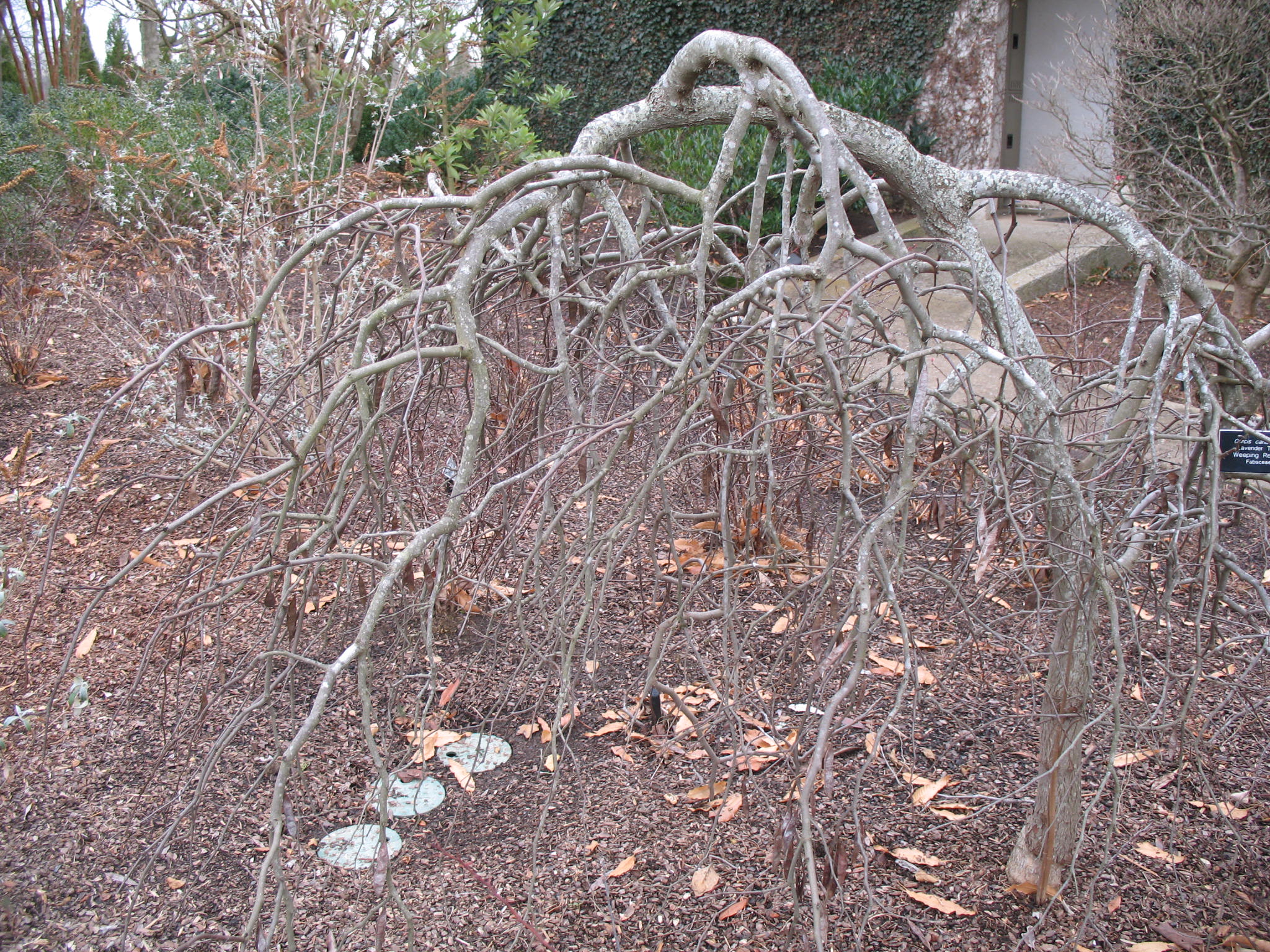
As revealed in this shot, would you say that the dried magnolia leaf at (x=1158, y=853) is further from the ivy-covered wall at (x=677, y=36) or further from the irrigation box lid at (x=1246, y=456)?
the ivy-covered wall at (x=677, y=36)

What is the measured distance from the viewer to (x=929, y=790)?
2.68 m

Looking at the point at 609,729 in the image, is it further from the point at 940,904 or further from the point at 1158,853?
the point at 1158,853

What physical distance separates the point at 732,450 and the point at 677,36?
9.78 metres

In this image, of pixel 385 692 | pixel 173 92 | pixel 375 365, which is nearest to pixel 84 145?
pixel 173 92

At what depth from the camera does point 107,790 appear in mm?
2662

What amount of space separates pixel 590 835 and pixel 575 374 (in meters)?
1.25

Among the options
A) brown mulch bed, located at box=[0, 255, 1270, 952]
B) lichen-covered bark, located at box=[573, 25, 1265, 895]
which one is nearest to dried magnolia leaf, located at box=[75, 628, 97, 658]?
brown mulch bed, located at box=[0, 255, 1270, 952]

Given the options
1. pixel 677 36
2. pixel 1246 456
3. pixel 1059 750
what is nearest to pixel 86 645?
pixel 1059 750

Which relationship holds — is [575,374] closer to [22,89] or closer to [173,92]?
[173,92]

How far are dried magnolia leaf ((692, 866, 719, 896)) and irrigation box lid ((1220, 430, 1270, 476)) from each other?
1510mm

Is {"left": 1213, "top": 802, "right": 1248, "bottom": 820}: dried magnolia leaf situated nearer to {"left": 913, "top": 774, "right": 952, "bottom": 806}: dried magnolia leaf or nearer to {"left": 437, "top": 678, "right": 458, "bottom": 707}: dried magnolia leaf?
{"left": 913, "top": 774, "right": 952, "bottom": 806}: dried magnolia leaf

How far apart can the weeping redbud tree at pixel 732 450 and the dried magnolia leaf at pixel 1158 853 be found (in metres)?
0.29

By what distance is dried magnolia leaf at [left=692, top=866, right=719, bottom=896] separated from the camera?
233 centimetres

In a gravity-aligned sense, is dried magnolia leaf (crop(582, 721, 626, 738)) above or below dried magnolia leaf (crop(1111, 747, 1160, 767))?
above
